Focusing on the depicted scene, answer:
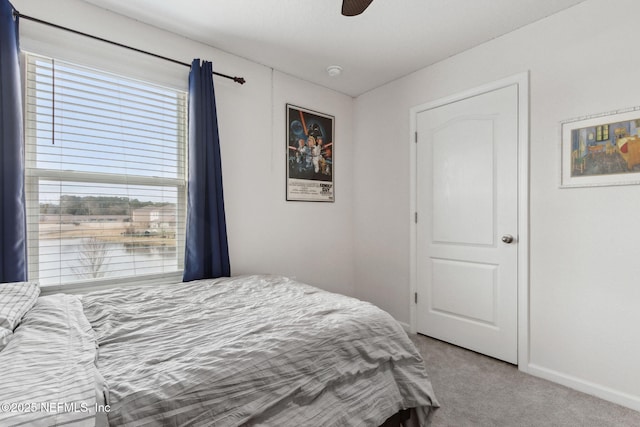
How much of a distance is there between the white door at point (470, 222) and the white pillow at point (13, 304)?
2673 mm

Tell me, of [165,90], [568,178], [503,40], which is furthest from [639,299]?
[165,90]

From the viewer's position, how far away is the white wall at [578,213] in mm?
1832

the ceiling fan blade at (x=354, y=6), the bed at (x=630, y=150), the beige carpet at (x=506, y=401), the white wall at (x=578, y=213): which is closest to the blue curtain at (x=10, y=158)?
the ceiling fan blade at (x=354, y=6)

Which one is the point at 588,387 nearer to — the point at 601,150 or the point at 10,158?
Result: the point at 601,150

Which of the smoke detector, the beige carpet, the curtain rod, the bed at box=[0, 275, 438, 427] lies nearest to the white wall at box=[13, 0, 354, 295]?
the curtain rod

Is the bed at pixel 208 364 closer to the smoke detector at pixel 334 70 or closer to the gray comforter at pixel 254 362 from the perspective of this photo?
the gray comforter at pixel 254 362

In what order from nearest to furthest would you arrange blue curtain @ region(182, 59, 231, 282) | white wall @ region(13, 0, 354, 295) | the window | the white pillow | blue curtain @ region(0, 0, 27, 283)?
the white pillow, blue curtain @ region(0, 0, 27, 283), the window, white wall @ region(13, 0, 354, 295), blue curtain @ region(182, 59, 231, 282)

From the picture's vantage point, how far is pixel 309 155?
124 inches

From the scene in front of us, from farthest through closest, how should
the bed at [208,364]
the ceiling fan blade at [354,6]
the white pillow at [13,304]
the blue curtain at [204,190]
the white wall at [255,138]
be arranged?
the blue curtain at [204,190] < the white wall at [255,138] < the ceiling fan blade at [354,6] < the white pillow at [13,304] < the bed at [208,364]

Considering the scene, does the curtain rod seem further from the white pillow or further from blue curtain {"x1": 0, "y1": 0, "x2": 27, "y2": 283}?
the white pillow

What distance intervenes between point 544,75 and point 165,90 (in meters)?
2.70

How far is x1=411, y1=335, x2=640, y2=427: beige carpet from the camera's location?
1.69 metres

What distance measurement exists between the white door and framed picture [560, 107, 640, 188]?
0.32 m

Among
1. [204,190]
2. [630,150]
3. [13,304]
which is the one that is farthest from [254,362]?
[630,150]
